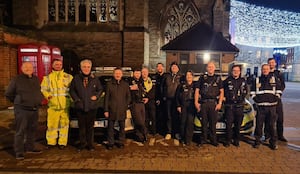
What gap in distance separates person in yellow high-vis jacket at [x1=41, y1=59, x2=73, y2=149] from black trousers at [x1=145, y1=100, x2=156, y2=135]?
1.90m

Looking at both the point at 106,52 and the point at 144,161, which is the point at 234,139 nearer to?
the point at 144,161

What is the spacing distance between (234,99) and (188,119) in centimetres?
109

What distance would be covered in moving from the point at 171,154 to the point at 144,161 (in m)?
0.69

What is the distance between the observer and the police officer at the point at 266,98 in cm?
638

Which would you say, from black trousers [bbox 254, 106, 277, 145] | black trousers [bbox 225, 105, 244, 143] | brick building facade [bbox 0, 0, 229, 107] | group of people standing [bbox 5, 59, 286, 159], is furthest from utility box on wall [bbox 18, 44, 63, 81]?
black trousers [bbox 254, 106, 277, 145]

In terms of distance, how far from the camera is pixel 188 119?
6.59m

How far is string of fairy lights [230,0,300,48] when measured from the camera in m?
21.3

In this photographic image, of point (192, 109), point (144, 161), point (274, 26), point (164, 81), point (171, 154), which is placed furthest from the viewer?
point (274, 26)

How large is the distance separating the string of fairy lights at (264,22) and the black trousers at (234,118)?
645 inches

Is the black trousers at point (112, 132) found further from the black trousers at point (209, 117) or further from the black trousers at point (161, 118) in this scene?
the black trousers at point (209, 117)

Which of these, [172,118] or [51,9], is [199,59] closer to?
[172,118]

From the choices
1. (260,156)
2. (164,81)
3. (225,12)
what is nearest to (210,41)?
(225,12)

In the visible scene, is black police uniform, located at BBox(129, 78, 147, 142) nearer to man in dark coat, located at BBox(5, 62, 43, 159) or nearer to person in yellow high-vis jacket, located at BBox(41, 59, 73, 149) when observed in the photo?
person in yellow high-vis jacket, located at BBox(41, 59, 73, 149)

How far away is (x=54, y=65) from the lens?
20.1 feet
